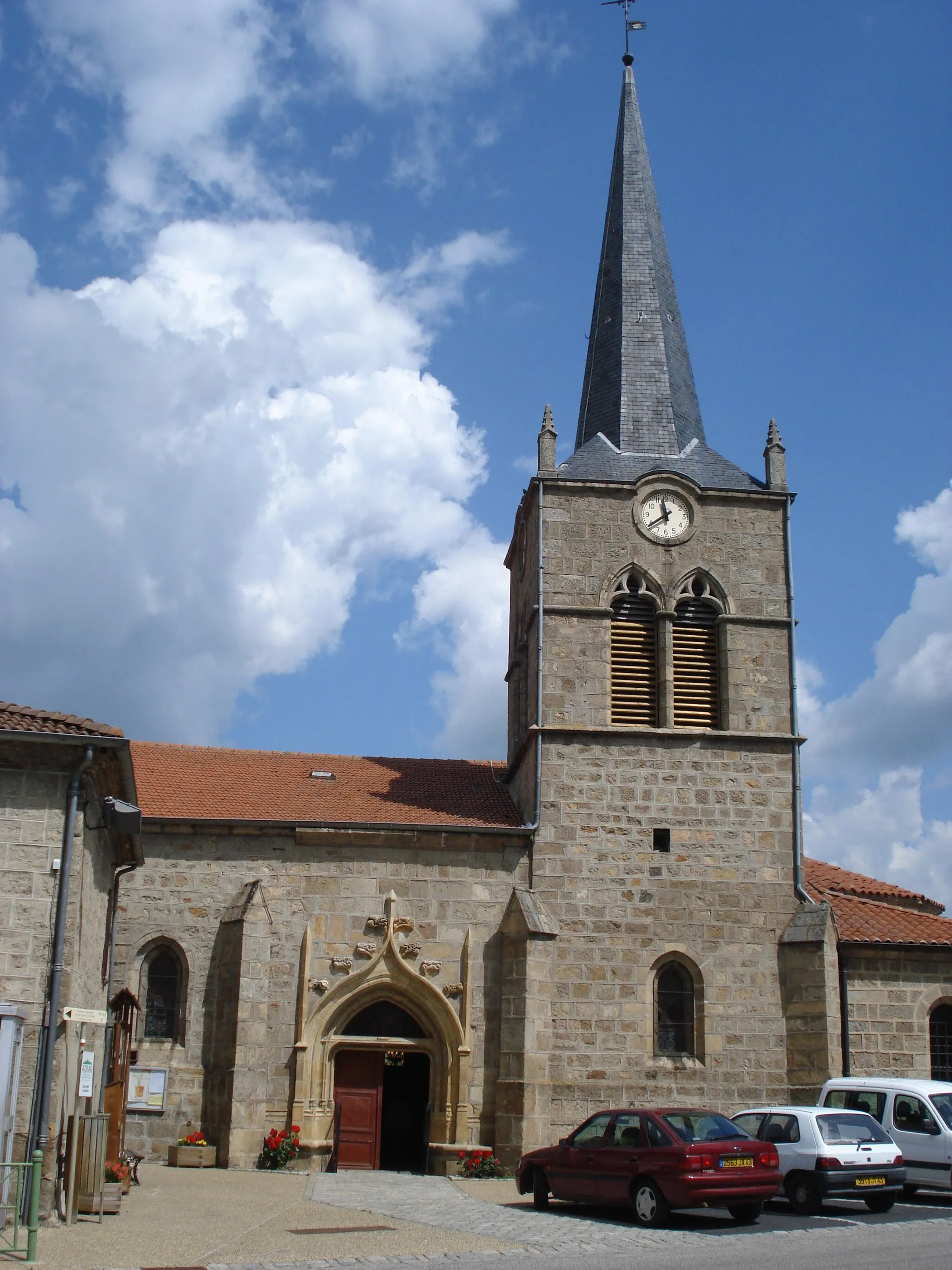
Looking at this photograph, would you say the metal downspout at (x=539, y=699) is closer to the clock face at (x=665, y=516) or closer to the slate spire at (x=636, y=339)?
the clock face at (x=665, y=516)

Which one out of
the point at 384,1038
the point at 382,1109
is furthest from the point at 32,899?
the point at 382,1109

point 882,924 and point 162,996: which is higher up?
point 882,924

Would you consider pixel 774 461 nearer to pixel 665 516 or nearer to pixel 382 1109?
pixel 665 516

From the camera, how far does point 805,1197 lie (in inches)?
611

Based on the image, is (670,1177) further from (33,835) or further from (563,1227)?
(33,835)

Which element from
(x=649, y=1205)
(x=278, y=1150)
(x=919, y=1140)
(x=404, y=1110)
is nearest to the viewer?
(x=649, y=1205)

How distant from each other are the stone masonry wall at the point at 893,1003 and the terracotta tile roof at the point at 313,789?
670cm

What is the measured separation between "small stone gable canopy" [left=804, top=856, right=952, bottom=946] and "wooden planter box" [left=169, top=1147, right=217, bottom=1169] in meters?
11.4

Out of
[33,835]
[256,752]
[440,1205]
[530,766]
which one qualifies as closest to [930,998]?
[530,766]

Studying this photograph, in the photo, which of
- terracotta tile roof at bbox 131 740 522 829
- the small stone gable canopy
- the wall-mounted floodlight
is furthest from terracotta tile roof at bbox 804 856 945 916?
the wall-mounted floodlight

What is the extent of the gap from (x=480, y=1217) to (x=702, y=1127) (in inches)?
117

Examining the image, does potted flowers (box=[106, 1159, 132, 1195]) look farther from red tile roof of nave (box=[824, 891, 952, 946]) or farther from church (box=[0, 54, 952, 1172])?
red tile roof of nave (box=[824, 891, 952, 946])

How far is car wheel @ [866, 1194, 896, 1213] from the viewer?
51.2 ft

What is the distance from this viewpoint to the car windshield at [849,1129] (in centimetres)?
1570
